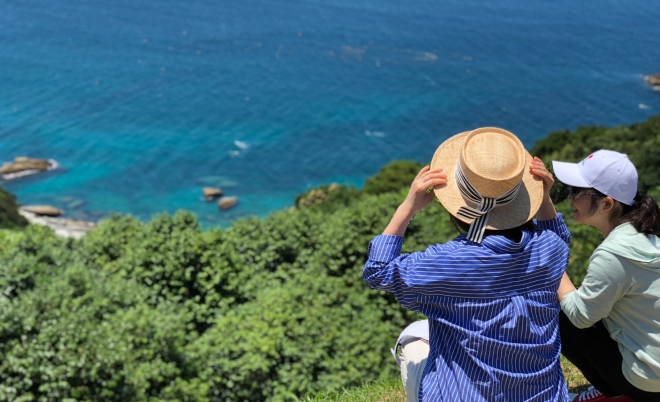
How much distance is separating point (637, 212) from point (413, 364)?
1.51m

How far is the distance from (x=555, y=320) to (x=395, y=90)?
66871 millimetres

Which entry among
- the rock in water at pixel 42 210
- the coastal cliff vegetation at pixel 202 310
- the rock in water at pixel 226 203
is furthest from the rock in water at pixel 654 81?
the coastal cliff vegetation at pixel 202 310

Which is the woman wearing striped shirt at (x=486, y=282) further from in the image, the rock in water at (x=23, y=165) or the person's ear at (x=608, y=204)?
the rock in water at (x=23, y=165)

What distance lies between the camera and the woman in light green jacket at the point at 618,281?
10.3 ft

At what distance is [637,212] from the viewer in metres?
3.30

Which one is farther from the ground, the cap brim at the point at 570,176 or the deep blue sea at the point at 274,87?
the cap brim at the point at 570,176

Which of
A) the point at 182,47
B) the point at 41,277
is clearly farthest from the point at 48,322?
the point at 182,47

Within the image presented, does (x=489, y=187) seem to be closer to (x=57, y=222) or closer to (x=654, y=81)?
(x=57, y=222)

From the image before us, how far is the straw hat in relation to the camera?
9.37 feet

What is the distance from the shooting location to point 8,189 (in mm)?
46656

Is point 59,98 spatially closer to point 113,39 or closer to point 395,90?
point 113,39

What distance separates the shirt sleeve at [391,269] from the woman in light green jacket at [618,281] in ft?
3.42

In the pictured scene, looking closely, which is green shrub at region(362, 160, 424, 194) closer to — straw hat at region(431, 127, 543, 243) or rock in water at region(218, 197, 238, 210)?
rock in water at region(218, 197, 238, 210)

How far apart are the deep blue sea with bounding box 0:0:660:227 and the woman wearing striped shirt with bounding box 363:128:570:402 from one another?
4172 centimetres
